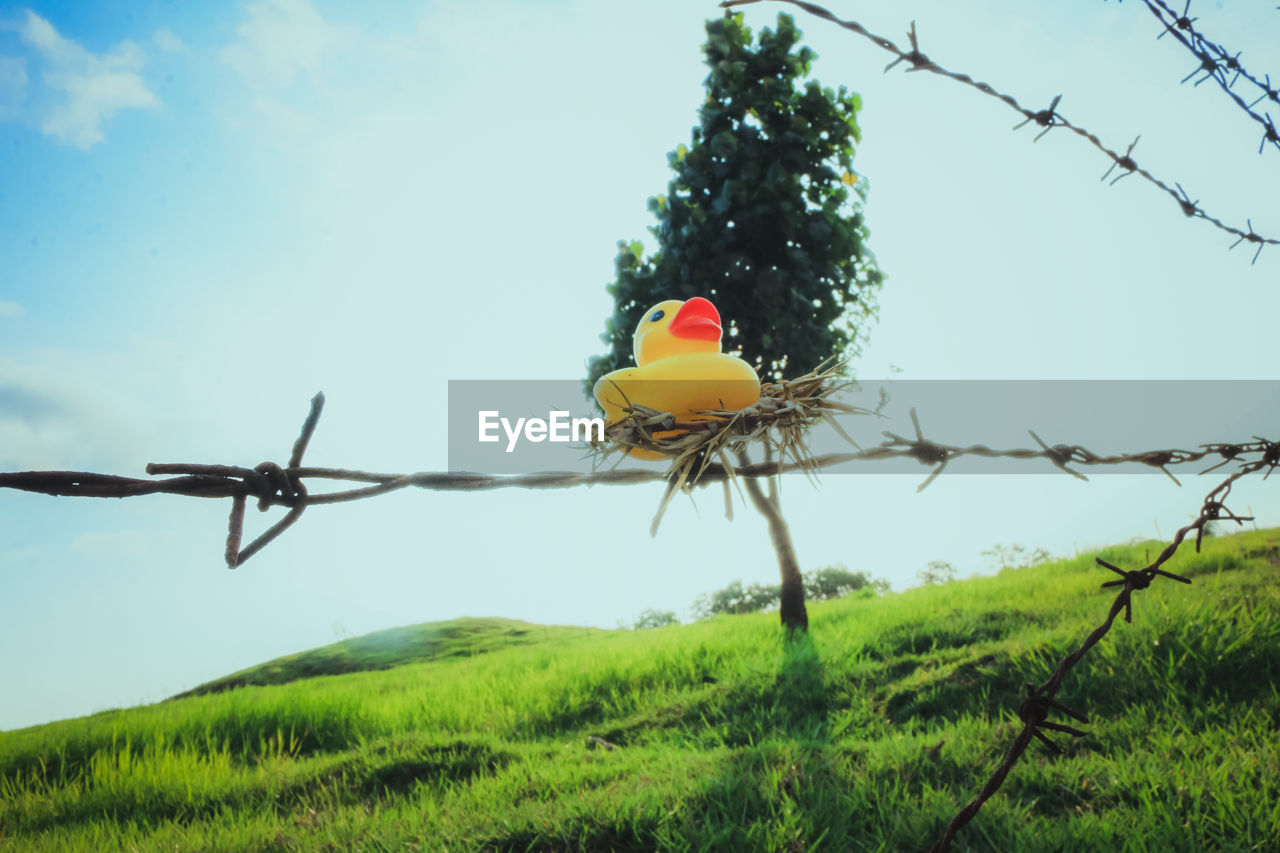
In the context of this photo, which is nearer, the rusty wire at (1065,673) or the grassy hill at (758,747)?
the rusty wire at (1065,673)

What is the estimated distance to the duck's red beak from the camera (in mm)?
1599

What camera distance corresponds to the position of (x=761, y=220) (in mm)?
5270

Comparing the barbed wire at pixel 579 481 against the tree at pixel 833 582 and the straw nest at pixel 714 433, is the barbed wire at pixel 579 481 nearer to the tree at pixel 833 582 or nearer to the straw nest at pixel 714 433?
the straw nest at pixel 714 433

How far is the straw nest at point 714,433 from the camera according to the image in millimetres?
1264

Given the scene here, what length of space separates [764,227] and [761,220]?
0.07 metres

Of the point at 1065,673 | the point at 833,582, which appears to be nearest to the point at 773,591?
the point at 833,582

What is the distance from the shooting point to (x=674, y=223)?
6027mm

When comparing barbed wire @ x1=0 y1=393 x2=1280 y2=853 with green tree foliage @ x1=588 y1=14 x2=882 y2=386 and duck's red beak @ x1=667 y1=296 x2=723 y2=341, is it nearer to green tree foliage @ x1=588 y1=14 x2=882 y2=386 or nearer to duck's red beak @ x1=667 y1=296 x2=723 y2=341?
duck's red beak @ x1=667 y1=296 x2=723 y2=341

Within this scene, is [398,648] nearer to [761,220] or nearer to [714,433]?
[761,220]

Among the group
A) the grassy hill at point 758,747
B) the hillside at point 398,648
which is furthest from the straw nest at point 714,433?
the hillside at point 398,648

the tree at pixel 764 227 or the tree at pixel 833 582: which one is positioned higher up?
the tree at pixel 764 227

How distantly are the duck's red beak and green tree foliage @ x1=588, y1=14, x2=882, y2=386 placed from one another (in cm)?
368

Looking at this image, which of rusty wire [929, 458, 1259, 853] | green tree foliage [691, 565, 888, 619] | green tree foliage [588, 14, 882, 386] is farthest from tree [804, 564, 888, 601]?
rusty wire [929, 458, 1259, 853]

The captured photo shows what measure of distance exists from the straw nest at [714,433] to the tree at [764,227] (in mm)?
3566
